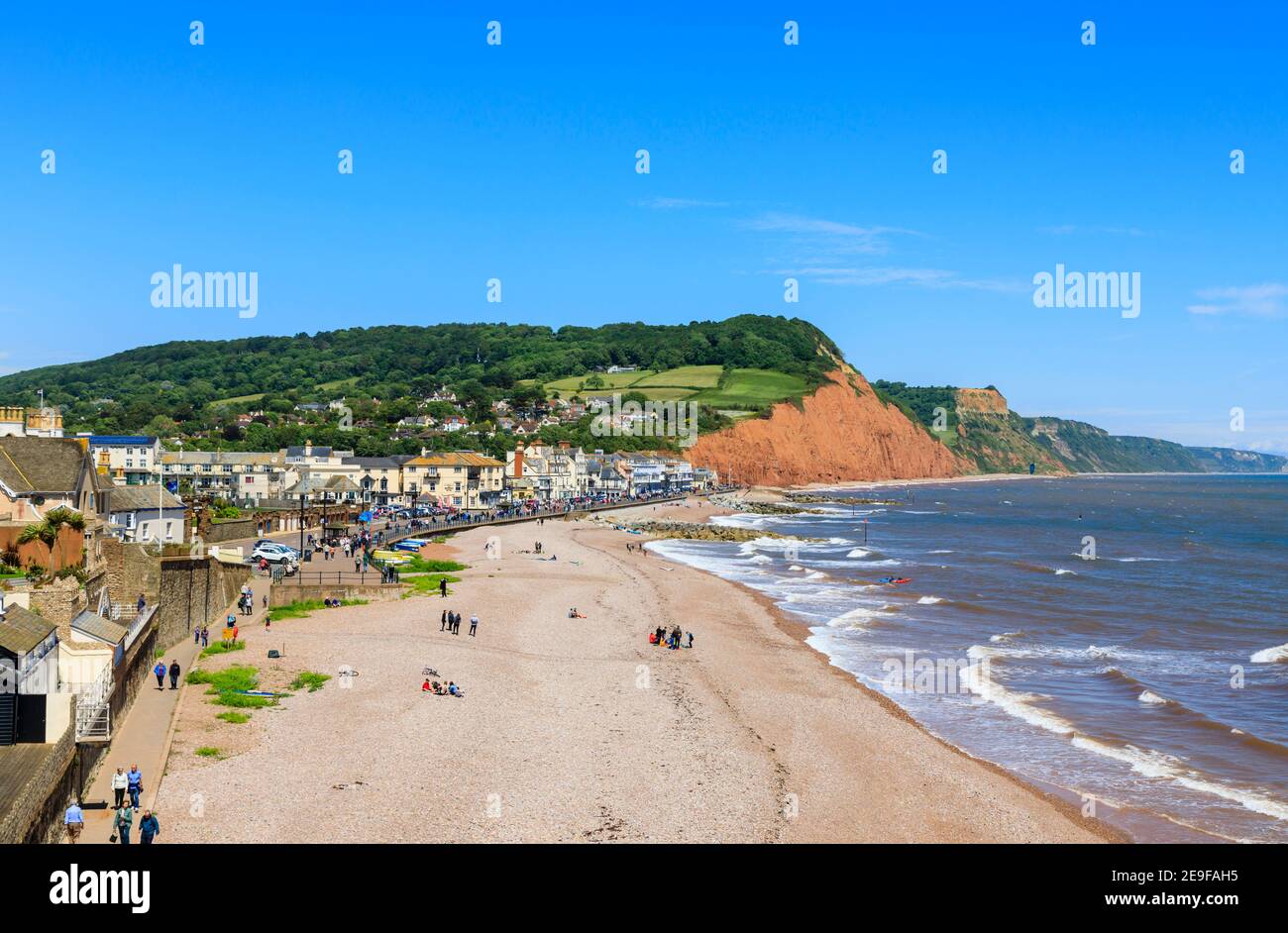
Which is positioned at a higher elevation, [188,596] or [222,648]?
[188,596]

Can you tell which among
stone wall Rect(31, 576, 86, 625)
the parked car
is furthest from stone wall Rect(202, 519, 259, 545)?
stone wall Rect(31, 576, 86, 625)

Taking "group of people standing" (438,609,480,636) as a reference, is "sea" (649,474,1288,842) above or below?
below

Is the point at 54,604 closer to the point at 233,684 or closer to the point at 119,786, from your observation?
the point at 119,786

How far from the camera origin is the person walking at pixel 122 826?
15.9 m

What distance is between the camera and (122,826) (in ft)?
52.2

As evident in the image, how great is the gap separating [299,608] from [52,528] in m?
11.0

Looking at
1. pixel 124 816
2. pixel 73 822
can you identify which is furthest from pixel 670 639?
pixel 73 822

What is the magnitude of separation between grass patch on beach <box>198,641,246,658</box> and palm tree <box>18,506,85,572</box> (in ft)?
16.8

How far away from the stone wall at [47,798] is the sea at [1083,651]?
19555mm

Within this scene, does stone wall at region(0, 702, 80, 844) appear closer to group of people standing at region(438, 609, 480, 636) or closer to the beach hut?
the beach hut

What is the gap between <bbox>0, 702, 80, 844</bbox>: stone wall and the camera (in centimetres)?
1343

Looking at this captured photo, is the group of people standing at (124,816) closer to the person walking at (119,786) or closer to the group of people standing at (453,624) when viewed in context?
the person walking at (119,786)

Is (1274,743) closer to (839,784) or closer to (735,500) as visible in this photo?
(839,784)
